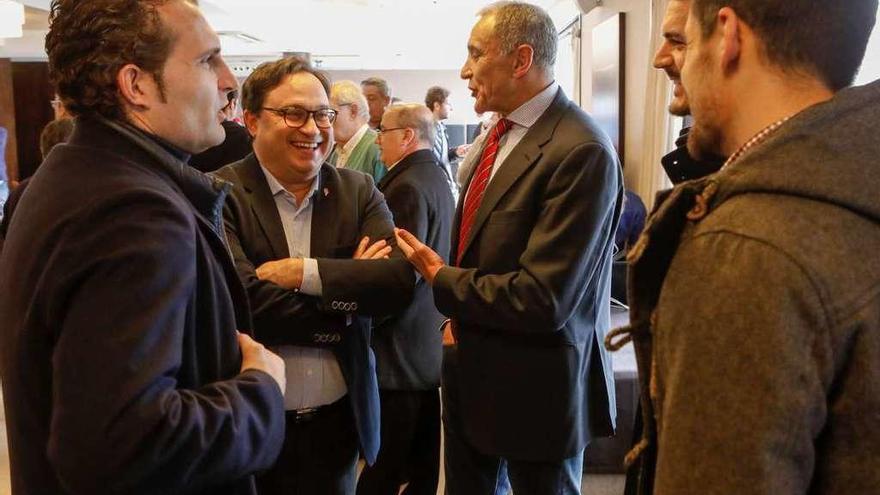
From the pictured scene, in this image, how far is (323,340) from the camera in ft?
5.82

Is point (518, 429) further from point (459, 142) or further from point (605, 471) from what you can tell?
point (459, 142)

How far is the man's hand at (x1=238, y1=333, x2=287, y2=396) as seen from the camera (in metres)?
1.17

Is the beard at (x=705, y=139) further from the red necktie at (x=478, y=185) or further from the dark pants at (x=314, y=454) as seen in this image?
the dark pants at (x=314, y=454)

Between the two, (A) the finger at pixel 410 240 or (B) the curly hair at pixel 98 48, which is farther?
(A) the finger at pixel 410 240

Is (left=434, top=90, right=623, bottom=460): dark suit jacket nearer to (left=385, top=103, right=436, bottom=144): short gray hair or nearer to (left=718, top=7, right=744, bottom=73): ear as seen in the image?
(left=718, top=7, right=744, bottom=73): ear

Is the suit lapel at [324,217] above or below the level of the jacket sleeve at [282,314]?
above

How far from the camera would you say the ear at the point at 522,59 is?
202cm

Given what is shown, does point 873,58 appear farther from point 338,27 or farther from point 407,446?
point 338,27

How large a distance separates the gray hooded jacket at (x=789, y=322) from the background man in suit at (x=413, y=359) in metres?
1.73

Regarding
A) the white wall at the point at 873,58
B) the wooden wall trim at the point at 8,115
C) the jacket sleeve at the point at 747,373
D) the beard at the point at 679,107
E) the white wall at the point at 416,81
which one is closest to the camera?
the jacket sleeve at the point at 747,373

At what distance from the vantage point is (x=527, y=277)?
1800 millimetres

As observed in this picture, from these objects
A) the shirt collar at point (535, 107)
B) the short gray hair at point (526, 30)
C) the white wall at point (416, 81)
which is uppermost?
the short gray hair at point (526, 30)

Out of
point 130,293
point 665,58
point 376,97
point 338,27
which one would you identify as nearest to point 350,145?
point 376,97

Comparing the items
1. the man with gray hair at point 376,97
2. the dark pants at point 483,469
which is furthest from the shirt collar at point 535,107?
the man with gray hair at point 376,97
